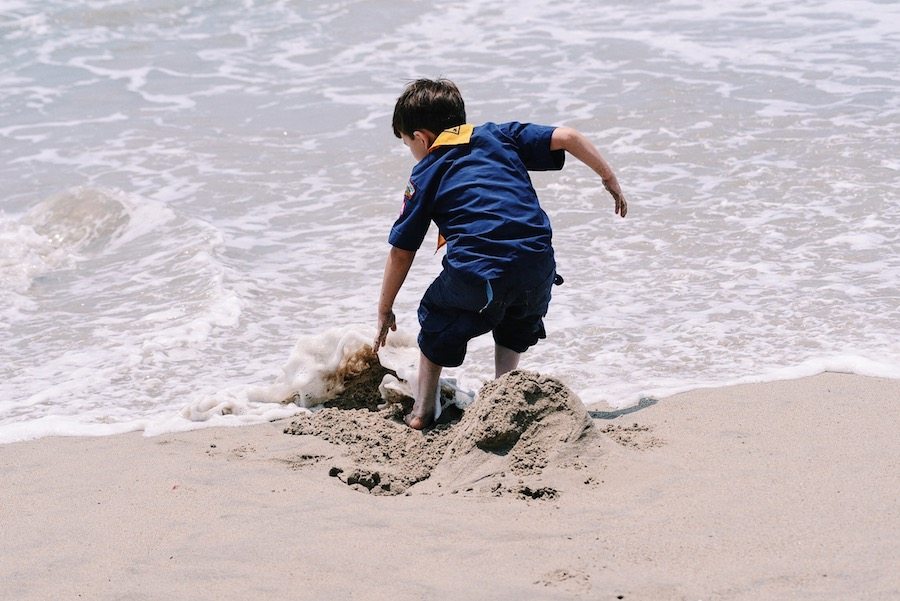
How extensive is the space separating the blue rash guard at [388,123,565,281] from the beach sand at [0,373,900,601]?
451 mm

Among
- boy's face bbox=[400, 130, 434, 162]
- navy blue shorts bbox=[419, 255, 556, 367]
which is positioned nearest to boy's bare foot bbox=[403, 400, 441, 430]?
navy blue shorts bbox=[419, 255, 556, 367]

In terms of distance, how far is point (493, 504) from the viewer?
3.08 m

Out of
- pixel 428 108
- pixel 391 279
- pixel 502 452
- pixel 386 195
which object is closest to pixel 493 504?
pixel 502 452

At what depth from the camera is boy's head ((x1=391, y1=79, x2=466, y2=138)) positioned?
12.4ft

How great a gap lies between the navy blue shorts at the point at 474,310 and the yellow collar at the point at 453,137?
1.46 feet

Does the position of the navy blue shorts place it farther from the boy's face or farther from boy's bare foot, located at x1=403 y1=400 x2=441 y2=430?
the boy's face

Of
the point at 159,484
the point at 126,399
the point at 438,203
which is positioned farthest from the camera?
the point at 126,399

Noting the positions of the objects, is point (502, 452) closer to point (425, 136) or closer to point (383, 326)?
point (383, 326)

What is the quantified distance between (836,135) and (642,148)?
1.34 metres

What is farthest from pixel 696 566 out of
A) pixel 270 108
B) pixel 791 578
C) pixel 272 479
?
pixel 270 108

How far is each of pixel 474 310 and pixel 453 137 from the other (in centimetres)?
61

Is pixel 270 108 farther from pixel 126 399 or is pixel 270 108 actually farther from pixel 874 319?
pixel 874 319

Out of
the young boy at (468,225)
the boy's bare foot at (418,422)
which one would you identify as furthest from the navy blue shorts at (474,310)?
the boy's bare foot at (418,422)

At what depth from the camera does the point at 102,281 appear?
6.22m
